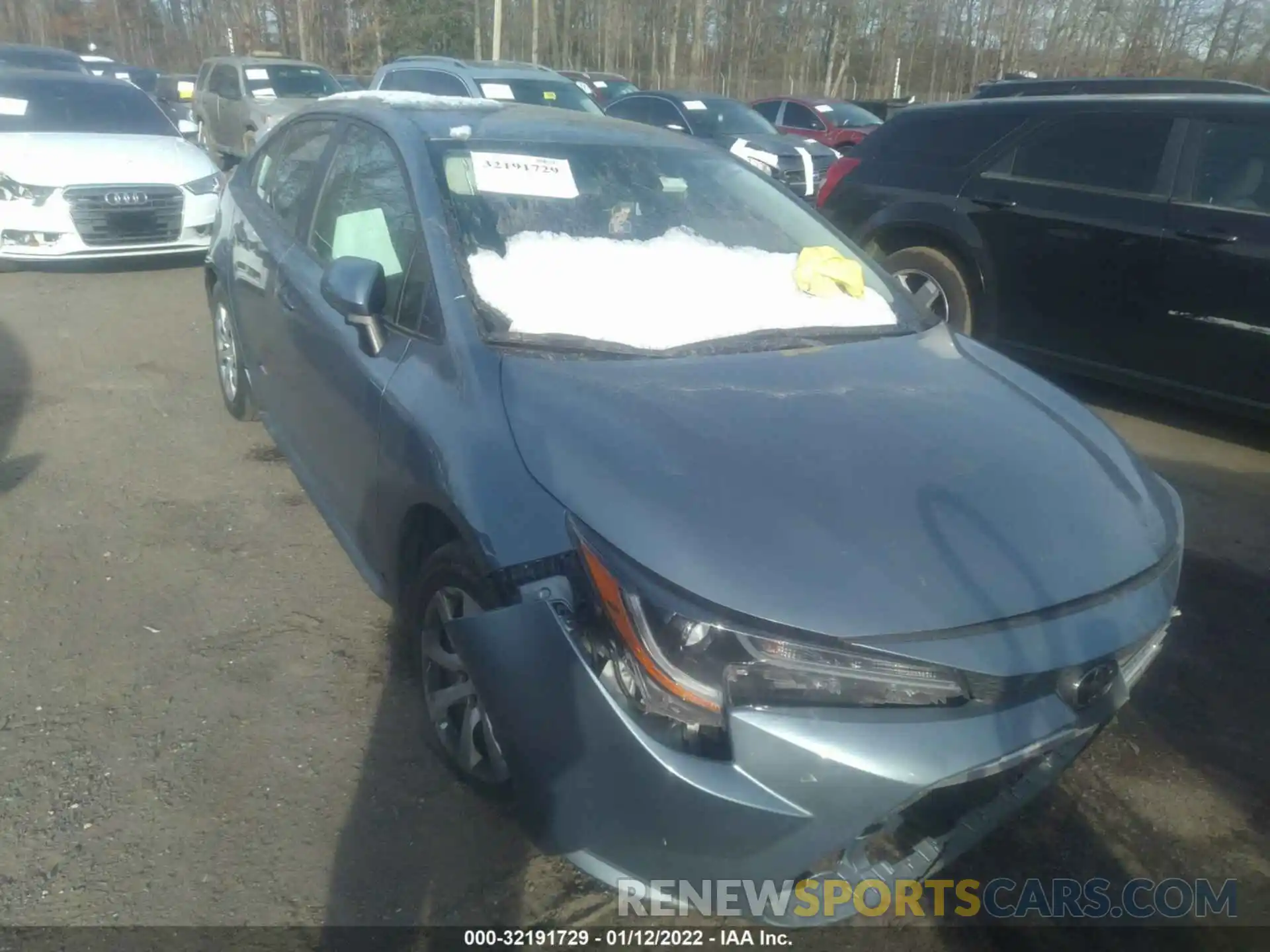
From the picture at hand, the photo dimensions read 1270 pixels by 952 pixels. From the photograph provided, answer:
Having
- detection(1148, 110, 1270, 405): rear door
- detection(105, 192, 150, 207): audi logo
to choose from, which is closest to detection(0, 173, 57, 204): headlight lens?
detection(105, 192, 150, 207): audi logo

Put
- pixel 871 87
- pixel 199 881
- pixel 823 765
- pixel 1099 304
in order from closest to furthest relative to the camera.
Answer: pixel 823 765 < pixel 199 881 < pixel 1099 304 < pixel 871 87

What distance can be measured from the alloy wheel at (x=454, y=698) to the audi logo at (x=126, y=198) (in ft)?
22.1

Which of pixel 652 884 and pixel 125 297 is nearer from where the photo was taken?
pixel 652 884

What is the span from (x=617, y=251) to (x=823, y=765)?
6.16 ft

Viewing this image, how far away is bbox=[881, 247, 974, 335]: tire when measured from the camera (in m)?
6.34

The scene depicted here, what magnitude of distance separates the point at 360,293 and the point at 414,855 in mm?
1509

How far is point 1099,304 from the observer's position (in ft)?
18.8

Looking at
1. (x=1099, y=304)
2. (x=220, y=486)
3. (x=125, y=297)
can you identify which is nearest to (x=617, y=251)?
(x=220, y=486)

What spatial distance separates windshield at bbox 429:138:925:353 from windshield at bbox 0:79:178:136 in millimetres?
7149

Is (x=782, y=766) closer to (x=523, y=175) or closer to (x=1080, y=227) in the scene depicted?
(x=523, y=175)

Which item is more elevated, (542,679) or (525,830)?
(542,679)

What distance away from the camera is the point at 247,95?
15.5 metres

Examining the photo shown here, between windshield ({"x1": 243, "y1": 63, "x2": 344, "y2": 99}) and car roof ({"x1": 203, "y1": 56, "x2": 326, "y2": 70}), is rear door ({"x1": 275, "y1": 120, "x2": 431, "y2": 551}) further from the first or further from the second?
car roof ({"x1": 203, "y1": 56, "x2": 326, "y2": 70})

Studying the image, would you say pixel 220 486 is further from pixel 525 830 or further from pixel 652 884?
pixel 652 884
